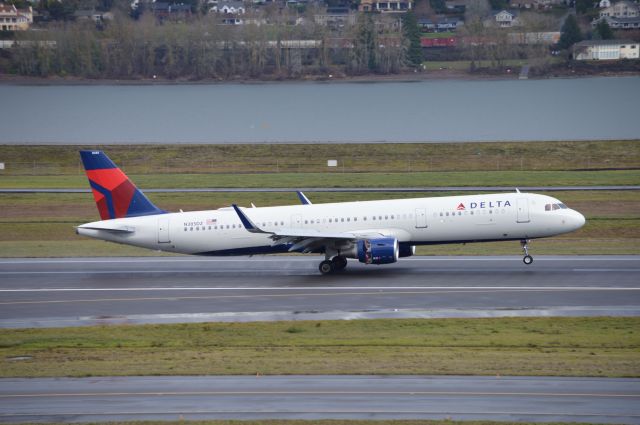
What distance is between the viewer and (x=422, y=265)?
5278cm

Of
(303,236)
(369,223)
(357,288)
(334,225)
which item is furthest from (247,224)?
(369,223)

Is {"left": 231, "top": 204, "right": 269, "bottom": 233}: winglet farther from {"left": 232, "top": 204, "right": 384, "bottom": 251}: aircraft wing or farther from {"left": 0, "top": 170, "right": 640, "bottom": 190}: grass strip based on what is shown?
{"left": 0, "top": 170, "right": 640, "bottom": 190}: grass strip

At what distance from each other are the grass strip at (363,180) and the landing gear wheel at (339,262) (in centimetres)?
3102

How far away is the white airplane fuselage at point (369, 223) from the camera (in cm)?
4966

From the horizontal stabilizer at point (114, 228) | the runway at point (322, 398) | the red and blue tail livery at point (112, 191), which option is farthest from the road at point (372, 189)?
the runway at point (322, 398)

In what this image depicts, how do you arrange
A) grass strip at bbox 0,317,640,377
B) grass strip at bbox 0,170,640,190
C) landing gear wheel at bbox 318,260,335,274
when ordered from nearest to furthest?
grass strip at bbox 0,317,640,377 → landing gear wheel at bbox 318,260,335,274 → grass strip at bbox 0,170,640,190

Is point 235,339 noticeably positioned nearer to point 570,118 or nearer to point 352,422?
point 352,422

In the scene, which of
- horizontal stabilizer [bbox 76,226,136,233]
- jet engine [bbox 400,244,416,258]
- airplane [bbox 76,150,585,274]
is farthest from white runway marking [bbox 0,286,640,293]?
horizontal stabilizer [bbox 76,226,136,233]

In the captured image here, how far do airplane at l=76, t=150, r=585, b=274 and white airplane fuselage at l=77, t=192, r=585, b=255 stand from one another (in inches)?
2.0

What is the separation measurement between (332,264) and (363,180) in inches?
1401

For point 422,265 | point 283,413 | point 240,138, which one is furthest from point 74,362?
point 240,138

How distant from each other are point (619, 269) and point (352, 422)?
2698 cm

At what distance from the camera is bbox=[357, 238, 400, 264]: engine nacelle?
48.1 metres

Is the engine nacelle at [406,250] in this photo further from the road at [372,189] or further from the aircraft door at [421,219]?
the road at [372,189]
